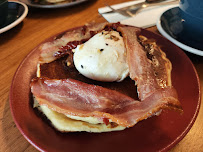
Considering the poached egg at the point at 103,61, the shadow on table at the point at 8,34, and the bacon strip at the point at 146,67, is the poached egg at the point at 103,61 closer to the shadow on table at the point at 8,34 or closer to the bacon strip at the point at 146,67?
the bacon strip at the point at 146,67

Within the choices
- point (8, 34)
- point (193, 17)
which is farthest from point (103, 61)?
point (8, 34)

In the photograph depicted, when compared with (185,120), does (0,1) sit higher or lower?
higher

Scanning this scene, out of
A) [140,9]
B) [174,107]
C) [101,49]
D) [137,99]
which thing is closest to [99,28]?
[101,49]

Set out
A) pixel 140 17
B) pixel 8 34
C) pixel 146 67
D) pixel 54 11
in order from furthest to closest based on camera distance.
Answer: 1. pixel 54 11
2. pixel 140 17
3. pixel 8 34
4. pixel 146 67

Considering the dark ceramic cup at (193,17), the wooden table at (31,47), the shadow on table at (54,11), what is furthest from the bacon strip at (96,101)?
the shadow on table at (54,11)

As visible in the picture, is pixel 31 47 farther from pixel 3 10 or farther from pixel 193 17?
pixel 193 17

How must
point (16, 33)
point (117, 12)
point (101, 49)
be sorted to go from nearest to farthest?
1. point (101, 49)
2. point (16, 33)
3. point (117, 12)

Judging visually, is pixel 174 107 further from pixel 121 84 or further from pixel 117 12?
pixel 117 12
